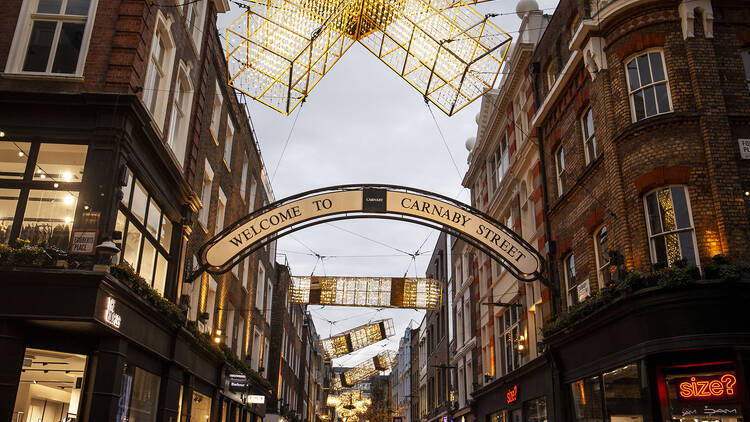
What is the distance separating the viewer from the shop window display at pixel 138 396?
13.5 m

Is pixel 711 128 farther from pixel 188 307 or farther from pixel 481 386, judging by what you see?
pixel 481 386

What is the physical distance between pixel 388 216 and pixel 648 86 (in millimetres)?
8085

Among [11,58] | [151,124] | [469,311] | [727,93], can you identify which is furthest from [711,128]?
[469,311]

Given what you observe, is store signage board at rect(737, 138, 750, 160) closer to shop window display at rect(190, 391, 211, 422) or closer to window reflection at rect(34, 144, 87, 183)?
window reflection at rect(34, 144, 87, 183)

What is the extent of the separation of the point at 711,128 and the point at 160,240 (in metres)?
14.4

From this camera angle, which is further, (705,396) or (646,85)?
(646,85)

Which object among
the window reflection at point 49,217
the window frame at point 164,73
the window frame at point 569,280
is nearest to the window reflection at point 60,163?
the window reflection at point 49,217

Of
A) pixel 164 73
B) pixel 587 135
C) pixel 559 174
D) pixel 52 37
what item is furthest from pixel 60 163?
pixel 559 174

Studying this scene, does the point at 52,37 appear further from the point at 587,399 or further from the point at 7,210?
the point at 587,399

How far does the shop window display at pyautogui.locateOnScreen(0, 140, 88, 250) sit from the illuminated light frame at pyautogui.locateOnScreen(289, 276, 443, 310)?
48.4 ft

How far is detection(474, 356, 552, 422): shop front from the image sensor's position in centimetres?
2017

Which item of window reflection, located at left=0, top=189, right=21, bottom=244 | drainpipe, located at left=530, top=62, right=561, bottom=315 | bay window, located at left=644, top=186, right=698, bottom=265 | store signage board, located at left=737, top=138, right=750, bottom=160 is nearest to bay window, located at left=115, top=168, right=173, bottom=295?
window reflection, located at left=0, top=189, right=21, bottom=244

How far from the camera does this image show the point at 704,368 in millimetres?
12695

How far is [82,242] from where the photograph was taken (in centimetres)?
1195
